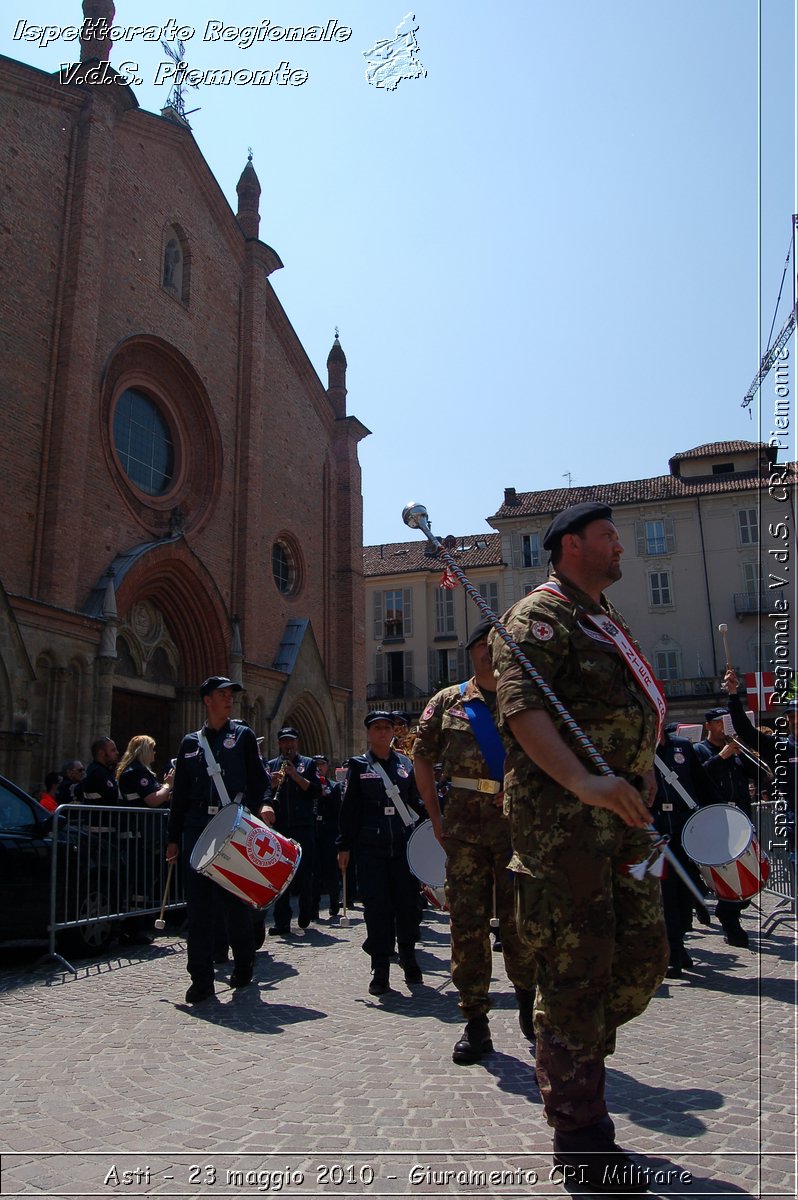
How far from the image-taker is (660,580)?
42.6 meters

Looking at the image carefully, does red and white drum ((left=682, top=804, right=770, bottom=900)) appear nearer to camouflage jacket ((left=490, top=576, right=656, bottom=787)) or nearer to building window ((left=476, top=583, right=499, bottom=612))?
camouflage jacket ((left=490, top=576, right=656, bottom=787))

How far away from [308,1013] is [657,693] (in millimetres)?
3716

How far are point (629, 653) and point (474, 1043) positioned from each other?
2384 millimetres

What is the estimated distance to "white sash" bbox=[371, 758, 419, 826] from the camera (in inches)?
277

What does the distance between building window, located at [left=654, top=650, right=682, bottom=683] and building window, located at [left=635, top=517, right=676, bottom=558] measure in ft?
15.6

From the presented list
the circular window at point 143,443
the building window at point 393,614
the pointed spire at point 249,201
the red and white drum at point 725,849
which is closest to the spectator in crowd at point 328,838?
the red and white drum at point 725,849

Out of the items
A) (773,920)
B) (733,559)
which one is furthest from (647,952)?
(733,559)

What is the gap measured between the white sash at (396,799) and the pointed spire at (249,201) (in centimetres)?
2040

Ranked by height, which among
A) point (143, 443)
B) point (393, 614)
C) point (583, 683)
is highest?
point (393, 614)

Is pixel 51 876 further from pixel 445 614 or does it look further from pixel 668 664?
pixel 445 614

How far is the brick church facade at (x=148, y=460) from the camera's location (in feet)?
51.5

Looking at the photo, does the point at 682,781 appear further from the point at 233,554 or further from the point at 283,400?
the point at 283,400

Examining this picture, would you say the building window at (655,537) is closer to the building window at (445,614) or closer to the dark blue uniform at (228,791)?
the building window at (445,614)

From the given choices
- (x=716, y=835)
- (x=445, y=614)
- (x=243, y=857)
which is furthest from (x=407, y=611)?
(x=243, y=857)
